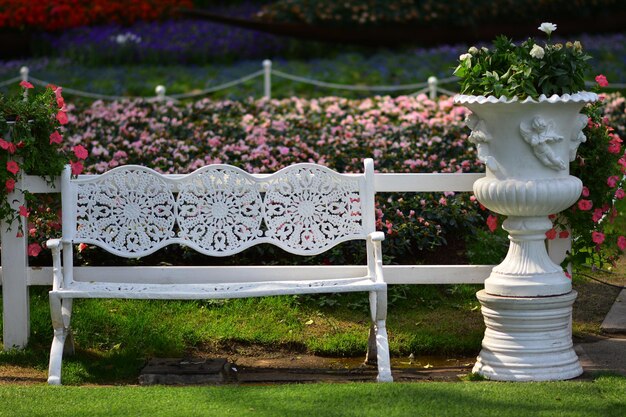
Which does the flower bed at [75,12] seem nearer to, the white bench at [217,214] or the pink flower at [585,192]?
the white bench at [217,214]

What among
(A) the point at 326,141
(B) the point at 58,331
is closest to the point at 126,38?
(A) the point at 326,141

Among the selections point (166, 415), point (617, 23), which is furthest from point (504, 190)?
point (617, 23)

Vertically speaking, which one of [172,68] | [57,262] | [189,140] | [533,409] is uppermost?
[172,68]

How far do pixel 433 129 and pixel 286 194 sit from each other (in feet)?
12.5

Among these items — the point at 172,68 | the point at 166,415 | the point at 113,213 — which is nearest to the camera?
the point at 166,415

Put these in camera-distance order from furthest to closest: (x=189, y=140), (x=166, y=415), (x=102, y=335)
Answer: (x=189, y=140) → (x=102, y=335) → (x=166, y=415)

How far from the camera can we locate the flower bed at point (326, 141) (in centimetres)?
696

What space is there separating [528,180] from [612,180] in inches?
22.8

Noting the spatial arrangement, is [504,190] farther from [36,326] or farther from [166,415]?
[36,326]

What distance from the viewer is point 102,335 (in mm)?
5781

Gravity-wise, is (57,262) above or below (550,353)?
above

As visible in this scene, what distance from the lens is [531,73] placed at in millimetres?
4871

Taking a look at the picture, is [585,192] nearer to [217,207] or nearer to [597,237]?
[597,237]

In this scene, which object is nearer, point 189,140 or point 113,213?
point 113,213
